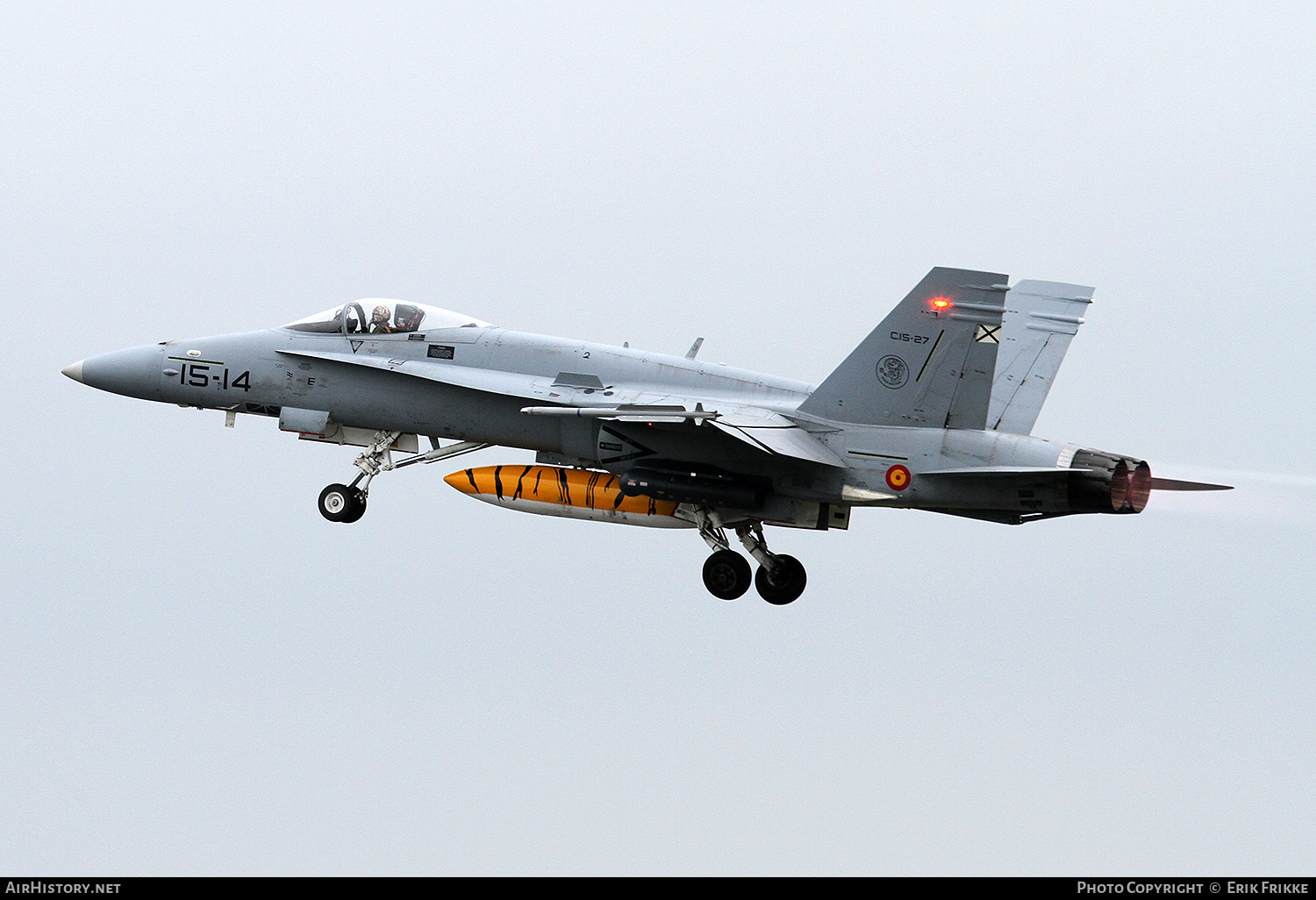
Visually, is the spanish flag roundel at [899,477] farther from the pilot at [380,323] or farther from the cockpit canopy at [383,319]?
the pilot at [380,323]

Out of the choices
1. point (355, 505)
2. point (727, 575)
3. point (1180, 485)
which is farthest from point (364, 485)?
point (1180, 485)

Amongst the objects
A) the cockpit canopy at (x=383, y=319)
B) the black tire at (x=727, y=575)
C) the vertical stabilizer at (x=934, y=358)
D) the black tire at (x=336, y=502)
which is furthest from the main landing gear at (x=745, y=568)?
the black tire at (x=336, y=502)

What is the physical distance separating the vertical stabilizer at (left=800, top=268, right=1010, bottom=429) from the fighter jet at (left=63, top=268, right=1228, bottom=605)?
19mm

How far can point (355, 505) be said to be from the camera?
63.5ft

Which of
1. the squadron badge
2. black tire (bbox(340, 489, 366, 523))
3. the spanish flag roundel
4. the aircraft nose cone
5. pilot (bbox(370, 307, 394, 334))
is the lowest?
black tire (bbox(340, 489, 366, 523))

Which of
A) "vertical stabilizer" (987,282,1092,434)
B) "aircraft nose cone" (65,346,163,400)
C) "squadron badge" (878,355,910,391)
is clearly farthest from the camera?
"aircraft nose cone" (65,346,163,400)

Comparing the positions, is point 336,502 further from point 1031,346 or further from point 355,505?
point 1031,346

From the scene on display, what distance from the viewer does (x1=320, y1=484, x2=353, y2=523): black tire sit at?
19.3m


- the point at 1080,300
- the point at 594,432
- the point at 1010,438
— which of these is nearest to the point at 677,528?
the point at 594,432

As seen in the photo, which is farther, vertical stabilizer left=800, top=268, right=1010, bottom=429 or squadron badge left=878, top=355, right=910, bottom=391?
squadron badge left=878, top=355, right=910, bottom=391

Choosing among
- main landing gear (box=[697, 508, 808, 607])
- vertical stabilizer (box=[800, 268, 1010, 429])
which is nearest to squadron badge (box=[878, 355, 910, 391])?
vertical stabilizer (box=[800, 268, 1010, 429])

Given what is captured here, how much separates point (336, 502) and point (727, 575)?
448cm

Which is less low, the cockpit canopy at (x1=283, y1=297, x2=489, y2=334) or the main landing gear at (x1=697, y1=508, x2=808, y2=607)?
the cockpit canopy at (x1=283, y1=297, x2=489, y2=334)

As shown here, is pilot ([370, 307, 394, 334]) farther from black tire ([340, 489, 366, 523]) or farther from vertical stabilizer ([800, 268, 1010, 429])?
vertical stabilizer ([800, 268, 1010, 429])
